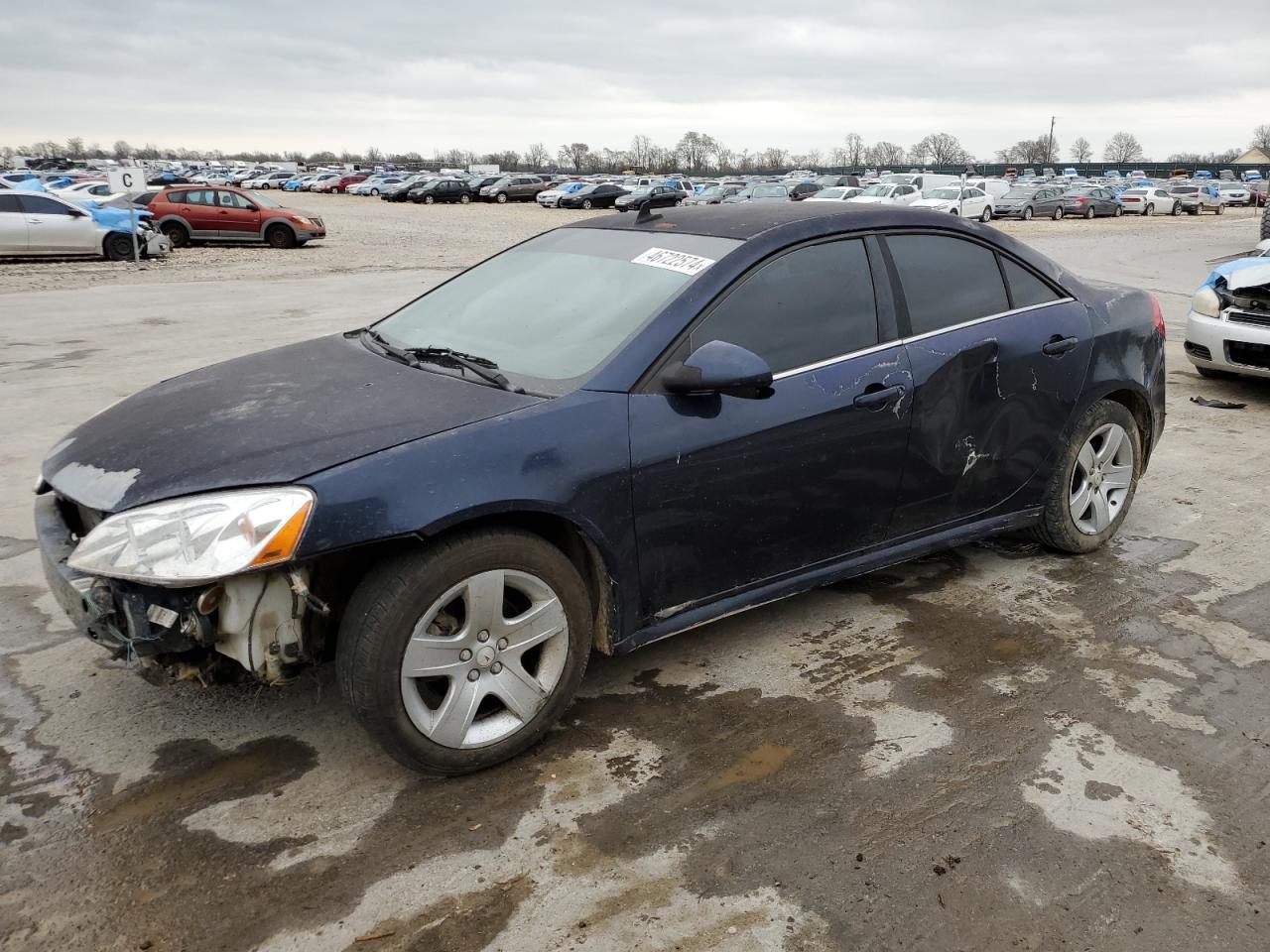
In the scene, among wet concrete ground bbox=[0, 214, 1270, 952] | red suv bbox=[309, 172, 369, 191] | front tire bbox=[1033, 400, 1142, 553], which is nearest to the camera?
wet concrete ground bbox=[0, 214, 1270, 952]

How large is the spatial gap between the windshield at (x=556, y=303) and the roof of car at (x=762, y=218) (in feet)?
0.27

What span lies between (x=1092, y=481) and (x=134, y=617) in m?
3.96

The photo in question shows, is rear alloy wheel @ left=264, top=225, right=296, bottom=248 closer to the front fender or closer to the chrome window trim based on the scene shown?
the chrome window trim

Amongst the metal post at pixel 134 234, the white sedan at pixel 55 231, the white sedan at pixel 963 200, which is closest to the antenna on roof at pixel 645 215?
the metal post at pixel 134 234

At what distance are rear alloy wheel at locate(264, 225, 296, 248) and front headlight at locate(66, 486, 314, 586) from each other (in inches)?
934

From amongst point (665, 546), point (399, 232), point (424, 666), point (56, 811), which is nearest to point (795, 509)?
point (665, 546)

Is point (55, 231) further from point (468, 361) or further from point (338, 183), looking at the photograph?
point (338, 183)

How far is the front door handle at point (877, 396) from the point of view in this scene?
366 cm

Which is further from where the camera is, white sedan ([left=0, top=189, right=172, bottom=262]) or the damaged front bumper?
white sedan ([left=0, top=189, right=172, bottom=262])

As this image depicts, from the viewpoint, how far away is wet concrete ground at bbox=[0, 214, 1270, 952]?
247 centimetres

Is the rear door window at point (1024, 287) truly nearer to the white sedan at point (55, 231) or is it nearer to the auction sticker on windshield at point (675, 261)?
the auction sticker on windshield at point (675, 261)

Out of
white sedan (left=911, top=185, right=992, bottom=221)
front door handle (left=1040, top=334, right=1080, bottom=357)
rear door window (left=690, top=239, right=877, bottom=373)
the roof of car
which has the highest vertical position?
white sedan (left=911, top=185, right=992, bottom=221)

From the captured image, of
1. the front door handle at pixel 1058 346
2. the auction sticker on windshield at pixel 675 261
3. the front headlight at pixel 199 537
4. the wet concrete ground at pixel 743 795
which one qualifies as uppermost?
the auction sticker on windshield at pixel 675 261

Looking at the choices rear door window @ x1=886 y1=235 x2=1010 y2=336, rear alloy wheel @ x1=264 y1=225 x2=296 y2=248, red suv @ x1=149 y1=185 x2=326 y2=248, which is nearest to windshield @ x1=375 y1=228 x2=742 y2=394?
rear door window @ x1=886 y1=235 x2=1010 y2=336
